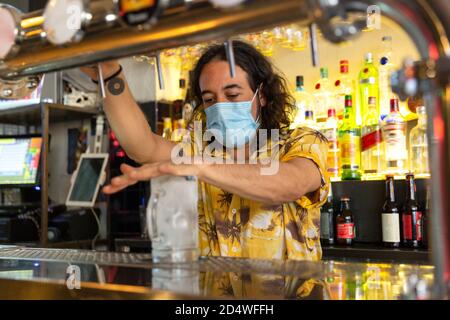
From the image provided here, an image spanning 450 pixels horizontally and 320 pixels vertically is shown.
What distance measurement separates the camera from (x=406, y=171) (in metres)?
2.40

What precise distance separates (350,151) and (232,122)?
1118mm

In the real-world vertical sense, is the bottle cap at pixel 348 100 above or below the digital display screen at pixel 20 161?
above

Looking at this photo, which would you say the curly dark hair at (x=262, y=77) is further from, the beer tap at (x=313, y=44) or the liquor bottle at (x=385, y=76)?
the liquor bottle at (x=385, y=76)

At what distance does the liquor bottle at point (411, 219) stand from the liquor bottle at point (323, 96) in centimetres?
60

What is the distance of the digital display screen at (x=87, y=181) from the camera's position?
3297mm

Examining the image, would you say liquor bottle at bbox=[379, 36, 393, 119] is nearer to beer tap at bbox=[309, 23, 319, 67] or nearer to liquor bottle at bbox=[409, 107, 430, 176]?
liquor bottle at bbox=[409, 107, 430, 176]

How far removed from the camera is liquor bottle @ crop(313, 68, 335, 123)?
2697 mm

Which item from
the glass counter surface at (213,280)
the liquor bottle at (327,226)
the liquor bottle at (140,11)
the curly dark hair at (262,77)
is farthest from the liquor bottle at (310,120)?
the liquor bottle at (140,11)

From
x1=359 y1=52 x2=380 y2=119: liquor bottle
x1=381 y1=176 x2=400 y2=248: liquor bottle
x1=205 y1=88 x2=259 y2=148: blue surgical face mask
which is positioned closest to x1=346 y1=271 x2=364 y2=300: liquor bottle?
x1=205 y1=88 x2=259 y2=148: blue surgical face mask

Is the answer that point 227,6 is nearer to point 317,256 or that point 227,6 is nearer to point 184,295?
point 184,295

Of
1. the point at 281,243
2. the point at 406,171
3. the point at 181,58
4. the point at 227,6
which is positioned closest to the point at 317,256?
the point at 281,243

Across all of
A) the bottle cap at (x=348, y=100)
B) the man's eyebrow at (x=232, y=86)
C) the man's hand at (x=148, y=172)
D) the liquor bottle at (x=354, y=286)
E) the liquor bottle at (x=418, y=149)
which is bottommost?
the liquor bottle at (x=354, y=286)

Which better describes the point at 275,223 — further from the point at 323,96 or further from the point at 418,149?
the point at 323,96

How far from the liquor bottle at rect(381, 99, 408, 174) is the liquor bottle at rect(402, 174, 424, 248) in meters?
0.12
